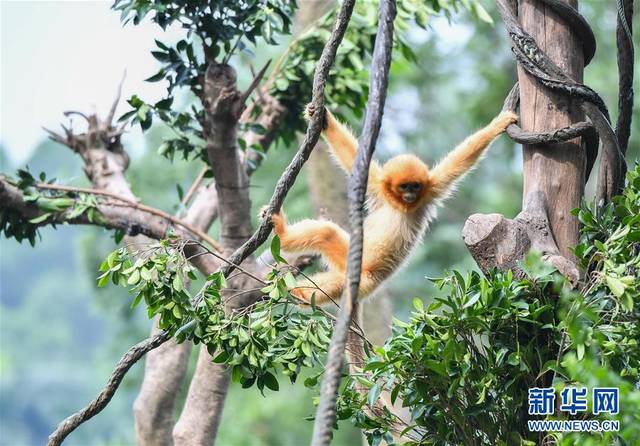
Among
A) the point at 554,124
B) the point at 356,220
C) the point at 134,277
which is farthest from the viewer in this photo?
the point at 554,124

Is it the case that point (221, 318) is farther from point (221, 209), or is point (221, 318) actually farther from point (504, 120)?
point (504, 120)

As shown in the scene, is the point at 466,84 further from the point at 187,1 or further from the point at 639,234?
the point at 639,234

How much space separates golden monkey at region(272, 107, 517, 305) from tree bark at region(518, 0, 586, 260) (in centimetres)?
94

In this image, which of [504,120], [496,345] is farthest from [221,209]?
[496,345]

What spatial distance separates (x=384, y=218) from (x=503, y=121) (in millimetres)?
1095

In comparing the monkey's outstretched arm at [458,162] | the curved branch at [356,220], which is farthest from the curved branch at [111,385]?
the monkey's outstretched arm at [458,162]

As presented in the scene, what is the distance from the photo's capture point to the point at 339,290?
407 centimetres

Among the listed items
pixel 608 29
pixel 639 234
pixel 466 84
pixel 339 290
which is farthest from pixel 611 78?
pixel 639 234

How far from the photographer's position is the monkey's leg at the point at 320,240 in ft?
13.3

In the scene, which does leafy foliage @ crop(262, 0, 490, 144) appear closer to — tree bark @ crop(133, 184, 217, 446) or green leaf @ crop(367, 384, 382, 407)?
tree bark @ crop(133, 184, 217, 446)

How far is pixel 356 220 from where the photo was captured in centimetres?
176

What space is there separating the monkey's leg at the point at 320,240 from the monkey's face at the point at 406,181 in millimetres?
354

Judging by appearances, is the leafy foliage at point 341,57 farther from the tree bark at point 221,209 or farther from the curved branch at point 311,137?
the curved branch at point 311,137

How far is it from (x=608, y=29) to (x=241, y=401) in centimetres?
823
